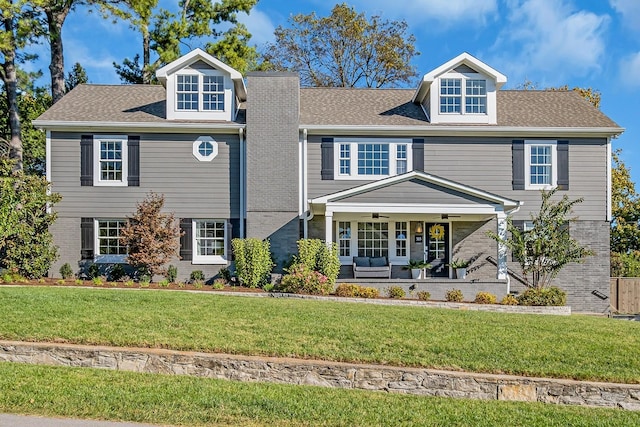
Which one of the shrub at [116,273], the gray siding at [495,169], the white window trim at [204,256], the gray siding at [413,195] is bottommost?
the shrub at [116,273]

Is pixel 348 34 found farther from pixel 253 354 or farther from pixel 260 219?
pixel 253 354

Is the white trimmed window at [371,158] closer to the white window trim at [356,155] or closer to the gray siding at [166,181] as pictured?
the white window trim at [356,155]

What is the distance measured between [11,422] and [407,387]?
4.55m

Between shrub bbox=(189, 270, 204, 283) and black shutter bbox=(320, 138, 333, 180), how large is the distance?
16.8 feet

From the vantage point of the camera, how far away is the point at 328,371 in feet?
24.3

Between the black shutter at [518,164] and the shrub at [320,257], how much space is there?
268 inches

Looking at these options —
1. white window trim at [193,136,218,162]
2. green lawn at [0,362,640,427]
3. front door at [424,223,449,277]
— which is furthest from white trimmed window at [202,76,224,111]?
green lawn at [0,362,640,427]

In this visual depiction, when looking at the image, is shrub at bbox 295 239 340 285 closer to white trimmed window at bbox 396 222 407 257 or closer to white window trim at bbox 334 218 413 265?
white window trim at bbox 334 218 413 265

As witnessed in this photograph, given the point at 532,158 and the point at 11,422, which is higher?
the point at 532,158

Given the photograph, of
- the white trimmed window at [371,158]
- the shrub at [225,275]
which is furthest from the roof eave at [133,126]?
the shrub at [225,275]

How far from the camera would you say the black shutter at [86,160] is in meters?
18.5

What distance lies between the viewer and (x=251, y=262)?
674 inches

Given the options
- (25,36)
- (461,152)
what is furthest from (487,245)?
(25,36)

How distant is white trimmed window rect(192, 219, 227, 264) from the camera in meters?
18.6
